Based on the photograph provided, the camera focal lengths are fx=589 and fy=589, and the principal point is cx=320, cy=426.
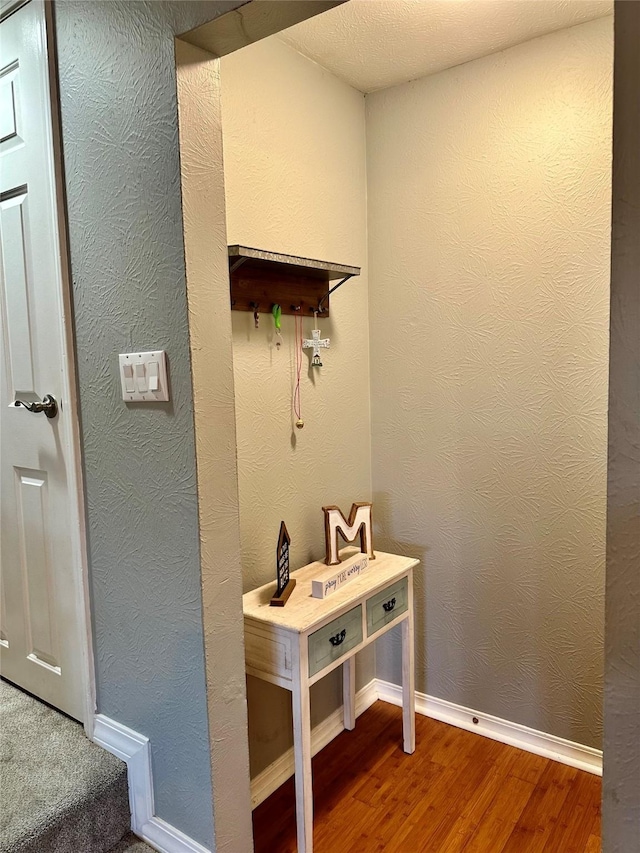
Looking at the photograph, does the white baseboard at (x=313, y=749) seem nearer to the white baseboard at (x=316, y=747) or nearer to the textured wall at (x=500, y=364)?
the white baseboard at (x=316, y=747)

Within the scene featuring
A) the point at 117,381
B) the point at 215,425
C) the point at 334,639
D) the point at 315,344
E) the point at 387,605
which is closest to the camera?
the point at 215,425

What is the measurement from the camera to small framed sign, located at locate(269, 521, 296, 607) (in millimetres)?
1656

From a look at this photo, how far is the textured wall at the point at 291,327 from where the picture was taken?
178cm

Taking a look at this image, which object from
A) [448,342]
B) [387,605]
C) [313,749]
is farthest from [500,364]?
[313,749]

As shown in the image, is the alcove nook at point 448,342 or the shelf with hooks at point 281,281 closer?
the shelf with hooks at point 281,281

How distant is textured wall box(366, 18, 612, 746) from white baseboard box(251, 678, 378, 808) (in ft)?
0.70

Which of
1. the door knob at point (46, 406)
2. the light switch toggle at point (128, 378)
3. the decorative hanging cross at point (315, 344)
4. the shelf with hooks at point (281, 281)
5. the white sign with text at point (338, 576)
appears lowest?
the white sign with text at point (338, 576)

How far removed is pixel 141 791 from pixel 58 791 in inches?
7.5

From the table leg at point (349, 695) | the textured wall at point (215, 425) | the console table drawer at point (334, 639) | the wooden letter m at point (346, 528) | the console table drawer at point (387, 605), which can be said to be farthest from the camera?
the table leg at point (349, 695)

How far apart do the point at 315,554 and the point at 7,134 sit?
157 centimetres

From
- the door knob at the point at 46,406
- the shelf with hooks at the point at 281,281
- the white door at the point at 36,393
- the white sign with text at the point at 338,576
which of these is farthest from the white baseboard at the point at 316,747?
the shelf with hooks at the point at 281,281

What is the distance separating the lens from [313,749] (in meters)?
2.06

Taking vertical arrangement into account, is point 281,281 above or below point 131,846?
above

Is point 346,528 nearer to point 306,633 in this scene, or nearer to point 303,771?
point 306,633
